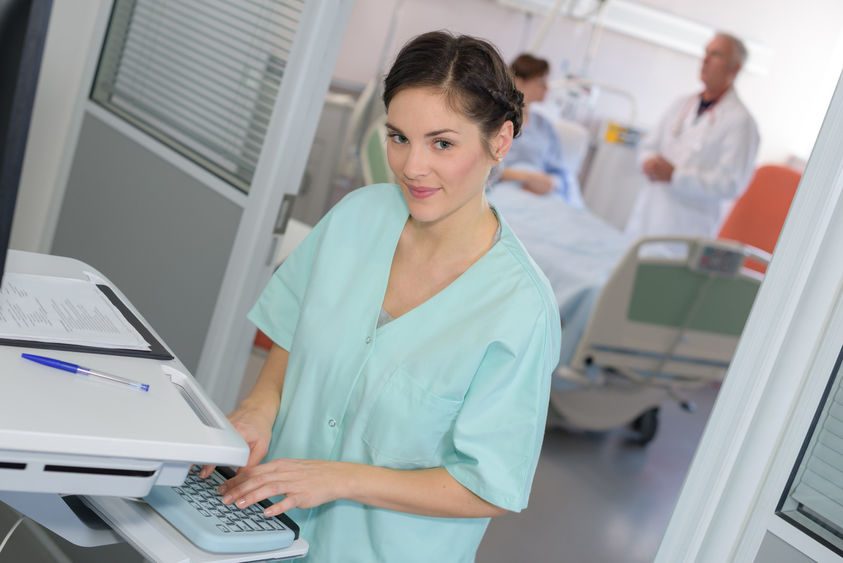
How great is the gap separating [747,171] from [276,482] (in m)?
4.14

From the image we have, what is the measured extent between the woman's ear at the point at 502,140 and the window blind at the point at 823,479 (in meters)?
0.56

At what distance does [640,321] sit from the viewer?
3441 mm

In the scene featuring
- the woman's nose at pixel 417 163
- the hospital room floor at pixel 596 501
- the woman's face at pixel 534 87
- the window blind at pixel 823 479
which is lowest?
the hospital room floor at pixel 596 501

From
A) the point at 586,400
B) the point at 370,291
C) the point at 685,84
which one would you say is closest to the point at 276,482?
the point at 370,291

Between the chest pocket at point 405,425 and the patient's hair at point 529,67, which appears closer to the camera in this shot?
the chest pocket at point 405,425

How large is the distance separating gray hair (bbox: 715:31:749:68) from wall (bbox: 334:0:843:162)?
1.78 meters

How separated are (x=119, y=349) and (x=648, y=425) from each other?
3464 millimetres

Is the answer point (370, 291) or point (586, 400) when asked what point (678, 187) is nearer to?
point (586, 400)

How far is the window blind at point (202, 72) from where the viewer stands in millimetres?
2066

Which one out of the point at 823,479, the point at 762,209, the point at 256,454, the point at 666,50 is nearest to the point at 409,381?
the point at 256,454

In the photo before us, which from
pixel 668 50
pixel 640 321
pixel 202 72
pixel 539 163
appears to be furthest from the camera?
pixel 668 50

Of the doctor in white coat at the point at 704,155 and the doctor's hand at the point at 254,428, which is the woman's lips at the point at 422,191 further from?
the doctor in white coat at the point at 704,155

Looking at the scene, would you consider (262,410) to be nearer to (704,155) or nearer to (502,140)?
(502,140)

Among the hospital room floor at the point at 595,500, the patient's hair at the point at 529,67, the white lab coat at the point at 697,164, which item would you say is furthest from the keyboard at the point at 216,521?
the white lab coat at the point at 697,164
